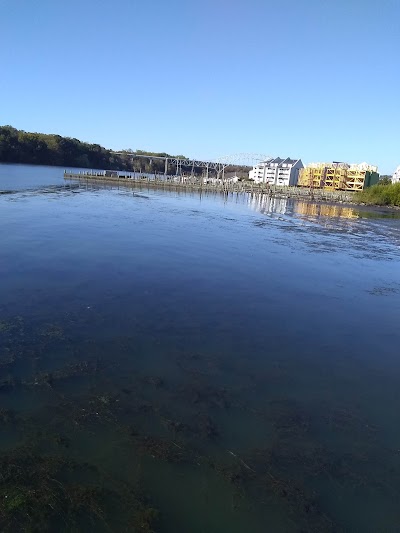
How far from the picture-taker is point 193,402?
21.3ft

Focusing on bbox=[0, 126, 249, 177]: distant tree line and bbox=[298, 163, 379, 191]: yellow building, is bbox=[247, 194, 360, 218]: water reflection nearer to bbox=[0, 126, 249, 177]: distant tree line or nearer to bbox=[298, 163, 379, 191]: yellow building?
bbox=[298, 163, 379, 191]: yellow building

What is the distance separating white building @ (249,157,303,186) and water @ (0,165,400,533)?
139769 millimetres

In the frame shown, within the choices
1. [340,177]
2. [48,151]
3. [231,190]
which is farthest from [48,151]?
[340,177]

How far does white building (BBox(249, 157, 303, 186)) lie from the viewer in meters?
147

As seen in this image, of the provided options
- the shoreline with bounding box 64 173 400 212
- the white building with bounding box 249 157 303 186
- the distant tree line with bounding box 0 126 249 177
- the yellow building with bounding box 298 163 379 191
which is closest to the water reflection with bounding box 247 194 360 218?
the shoreline with bounding box 64 173 400 212

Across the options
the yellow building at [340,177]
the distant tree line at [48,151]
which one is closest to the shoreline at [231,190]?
the yellow building at [340,177]

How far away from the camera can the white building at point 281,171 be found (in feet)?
483

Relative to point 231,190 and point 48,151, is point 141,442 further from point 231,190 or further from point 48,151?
point 48,151

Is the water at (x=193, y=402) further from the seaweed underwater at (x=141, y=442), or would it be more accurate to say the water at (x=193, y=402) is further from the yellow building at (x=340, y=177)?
the yellow building at (x=340, y=177)

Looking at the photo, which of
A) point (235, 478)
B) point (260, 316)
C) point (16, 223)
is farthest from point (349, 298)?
point (16, 223)

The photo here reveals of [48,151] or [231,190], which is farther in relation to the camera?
[48,151]

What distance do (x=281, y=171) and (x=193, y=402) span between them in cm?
15021

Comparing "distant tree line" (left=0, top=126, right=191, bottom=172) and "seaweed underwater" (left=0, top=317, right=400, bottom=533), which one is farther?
"distant tree line" (left=0, top=126, right=191, bottom=172)

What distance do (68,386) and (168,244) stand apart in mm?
14276
